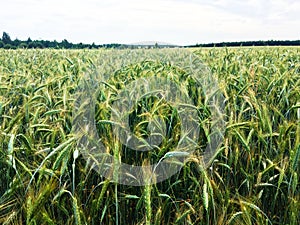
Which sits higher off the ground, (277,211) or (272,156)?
(272,156)

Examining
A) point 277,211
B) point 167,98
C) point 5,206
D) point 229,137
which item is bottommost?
point 277,211

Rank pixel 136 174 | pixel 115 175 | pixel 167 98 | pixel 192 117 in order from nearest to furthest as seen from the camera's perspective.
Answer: pixel 115 175, pixel 136 174, pixel 192 117, pixel 167 98

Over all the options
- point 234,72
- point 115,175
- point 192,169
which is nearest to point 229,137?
point 192,169

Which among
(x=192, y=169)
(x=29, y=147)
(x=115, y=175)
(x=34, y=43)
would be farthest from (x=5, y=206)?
(x=34, y=43)

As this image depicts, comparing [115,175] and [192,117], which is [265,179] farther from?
[115,175]

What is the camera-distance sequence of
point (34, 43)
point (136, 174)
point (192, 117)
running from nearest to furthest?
point (136, 174) < point (192, 117) < point (34, 43)

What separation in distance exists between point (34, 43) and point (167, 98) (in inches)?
1084

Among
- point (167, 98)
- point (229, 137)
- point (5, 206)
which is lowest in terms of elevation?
point (5, 206)

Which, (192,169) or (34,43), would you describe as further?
(34,43)

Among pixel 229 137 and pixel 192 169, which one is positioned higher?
pixel 229 137

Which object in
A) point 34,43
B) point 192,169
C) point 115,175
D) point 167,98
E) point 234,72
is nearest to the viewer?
point 115,175

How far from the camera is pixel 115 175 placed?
57.6 inches

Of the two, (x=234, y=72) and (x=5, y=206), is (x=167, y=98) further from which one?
(x=234, y=72)

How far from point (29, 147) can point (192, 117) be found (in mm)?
1075
